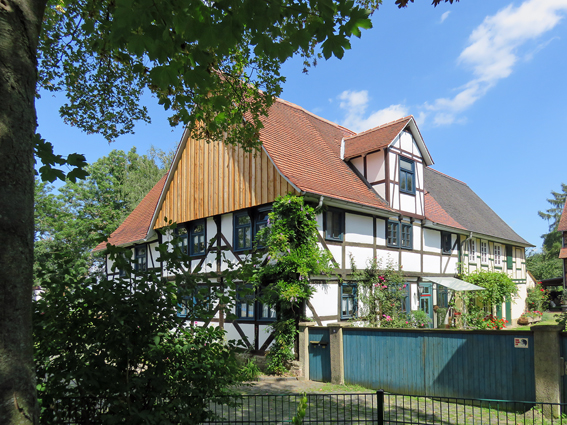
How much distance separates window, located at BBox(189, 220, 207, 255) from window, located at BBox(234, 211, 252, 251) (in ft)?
5.73

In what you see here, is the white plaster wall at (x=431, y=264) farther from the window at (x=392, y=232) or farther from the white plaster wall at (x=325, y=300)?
the white plaster wall at (x=325, y=300)

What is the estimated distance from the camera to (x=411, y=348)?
32.9ft

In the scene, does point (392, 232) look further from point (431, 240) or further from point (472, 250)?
point (472, 250)

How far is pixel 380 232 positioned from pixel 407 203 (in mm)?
2069

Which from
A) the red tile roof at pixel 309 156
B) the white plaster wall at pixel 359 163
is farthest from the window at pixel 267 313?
the white plaster wall at pixel 359 163

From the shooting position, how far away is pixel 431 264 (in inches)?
713

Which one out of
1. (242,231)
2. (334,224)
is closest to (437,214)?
(334,224)

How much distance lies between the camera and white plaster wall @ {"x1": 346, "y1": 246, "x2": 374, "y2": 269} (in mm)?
13867

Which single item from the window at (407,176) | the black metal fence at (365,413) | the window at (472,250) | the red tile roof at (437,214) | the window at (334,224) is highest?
the window at (407,176)

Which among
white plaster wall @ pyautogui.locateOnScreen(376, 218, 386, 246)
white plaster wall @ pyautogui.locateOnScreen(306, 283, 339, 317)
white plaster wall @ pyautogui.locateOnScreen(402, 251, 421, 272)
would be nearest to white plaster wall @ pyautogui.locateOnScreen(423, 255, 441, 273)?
white plaster wall @ pyautogui.locateOnScreen(402, 251, 421, 272)

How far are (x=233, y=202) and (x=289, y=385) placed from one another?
19.3ft

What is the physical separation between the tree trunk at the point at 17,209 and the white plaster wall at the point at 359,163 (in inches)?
560

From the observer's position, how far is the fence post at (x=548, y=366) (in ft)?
26.4

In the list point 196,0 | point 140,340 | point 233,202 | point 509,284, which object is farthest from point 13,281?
point 509,284
